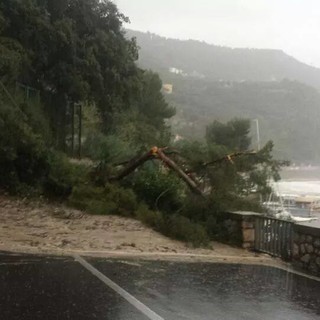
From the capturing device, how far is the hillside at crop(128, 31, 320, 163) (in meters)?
83.4

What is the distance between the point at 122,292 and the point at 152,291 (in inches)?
19.2

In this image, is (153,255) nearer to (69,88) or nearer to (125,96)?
(69,88)

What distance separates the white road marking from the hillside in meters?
38.1

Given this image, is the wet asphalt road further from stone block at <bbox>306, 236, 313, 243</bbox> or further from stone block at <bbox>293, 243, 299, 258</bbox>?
stone block at <bbox>293, 243, 299, 258</bbox>

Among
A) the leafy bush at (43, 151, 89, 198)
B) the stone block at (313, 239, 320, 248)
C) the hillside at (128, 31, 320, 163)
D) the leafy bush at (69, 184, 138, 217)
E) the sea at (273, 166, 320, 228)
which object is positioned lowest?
the sea at (273, 166, 320, 228)

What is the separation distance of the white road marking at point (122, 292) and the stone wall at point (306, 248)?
13.7 ft

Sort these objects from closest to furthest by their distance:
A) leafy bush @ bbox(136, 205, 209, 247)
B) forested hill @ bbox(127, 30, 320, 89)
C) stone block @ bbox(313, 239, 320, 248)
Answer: stone block @ bbox(313, 239, 320, 248), leafy bush @ bbox(136, 205, 209, 247), forested hill @ bbox(127, 30, 320, 89)

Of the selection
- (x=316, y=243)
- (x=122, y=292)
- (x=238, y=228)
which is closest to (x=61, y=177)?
(x=238, y=228)

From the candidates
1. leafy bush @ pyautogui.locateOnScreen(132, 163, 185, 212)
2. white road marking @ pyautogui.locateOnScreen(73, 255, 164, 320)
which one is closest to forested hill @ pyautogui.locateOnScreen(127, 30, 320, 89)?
leafy bush @ pyautogui.locateOnScreen(132, 163, 185, 212)

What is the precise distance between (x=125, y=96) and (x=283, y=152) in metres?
48.0

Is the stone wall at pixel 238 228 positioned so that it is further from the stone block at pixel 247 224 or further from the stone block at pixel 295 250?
the stone block at pixel 295 250

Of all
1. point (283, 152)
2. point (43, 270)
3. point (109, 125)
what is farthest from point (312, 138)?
point (43, 270)

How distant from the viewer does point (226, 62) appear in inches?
6097

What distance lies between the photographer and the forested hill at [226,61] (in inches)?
5561
